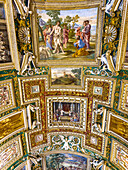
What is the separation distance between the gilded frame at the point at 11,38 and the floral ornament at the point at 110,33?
18.3 ft

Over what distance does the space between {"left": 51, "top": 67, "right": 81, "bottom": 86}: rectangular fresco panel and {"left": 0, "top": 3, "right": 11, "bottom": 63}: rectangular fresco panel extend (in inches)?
124

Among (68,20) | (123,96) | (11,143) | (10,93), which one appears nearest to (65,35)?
(68,20)

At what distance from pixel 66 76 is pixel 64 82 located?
490 mm

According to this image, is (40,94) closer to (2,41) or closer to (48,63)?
(48,63)

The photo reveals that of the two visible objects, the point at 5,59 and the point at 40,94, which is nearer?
the point at 5,59

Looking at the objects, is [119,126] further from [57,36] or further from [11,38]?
[11,38]

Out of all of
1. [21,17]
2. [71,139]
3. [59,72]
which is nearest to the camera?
[21,17]

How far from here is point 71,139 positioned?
11.0 meters

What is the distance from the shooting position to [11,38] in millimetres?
7820

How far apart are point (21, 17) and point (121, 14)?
5.76 metres

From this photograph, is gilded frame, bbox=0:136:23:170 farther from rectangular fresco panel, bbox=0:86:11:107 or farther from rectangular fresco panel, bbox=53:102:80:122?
rectangular fresco panel, bbox=53:102:80:122

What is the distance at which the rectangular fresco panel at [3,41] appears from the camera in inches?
289

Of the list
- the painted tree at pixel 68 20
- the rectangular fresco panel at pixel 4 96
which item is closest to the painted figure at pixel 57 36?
the painted tree at pixel 68 20

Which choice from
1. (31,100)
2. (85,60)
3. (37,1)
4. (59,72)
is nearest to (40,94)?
(31,100)
